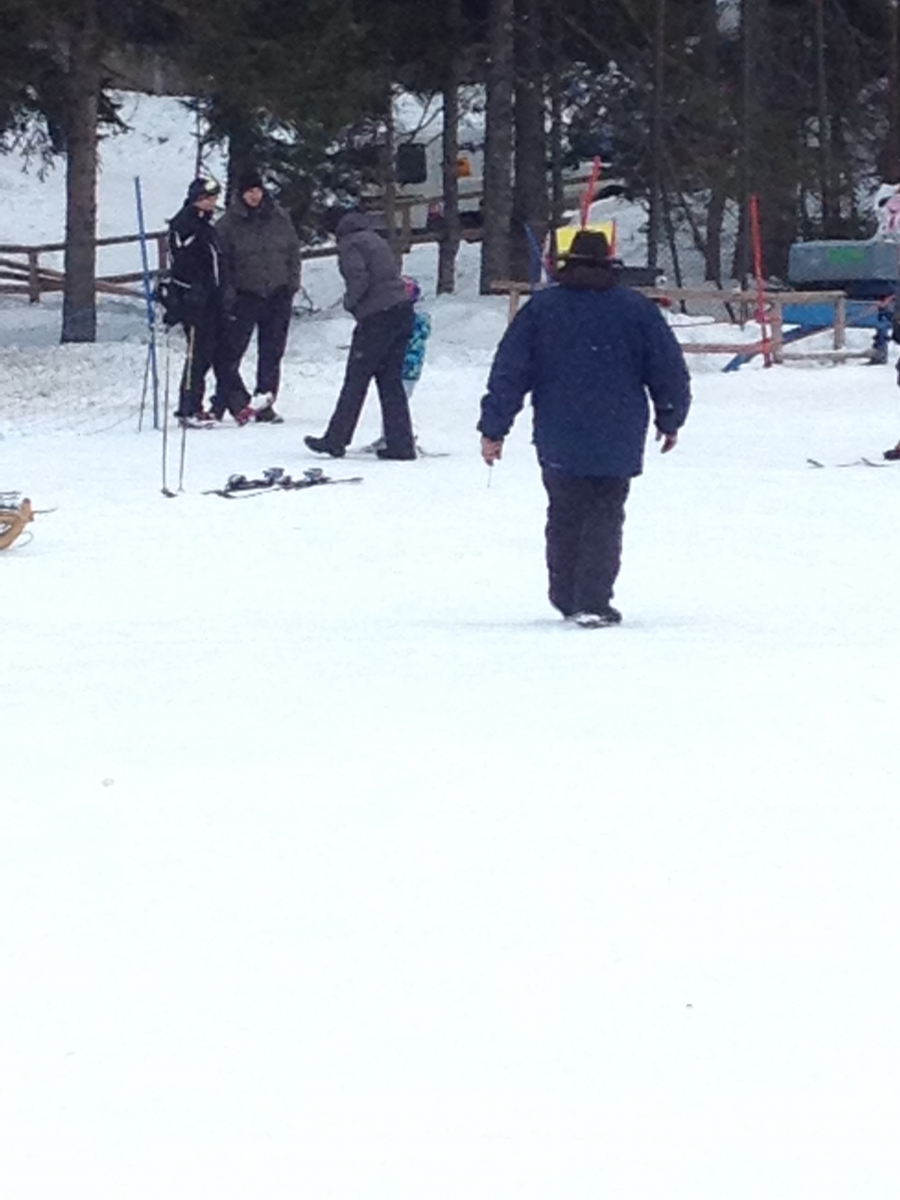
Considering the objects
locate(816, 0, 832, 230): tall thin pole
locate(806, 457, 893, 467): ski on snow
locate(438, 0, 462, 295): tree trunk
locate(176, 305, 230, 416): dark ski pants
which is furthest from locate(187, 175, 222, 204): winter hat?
locate(816, 0, 832, 230): tall thin pole

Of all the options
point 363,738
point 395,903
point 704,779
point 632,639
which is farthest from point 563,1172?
point 632,639

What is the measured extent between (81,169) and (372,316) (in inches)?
398

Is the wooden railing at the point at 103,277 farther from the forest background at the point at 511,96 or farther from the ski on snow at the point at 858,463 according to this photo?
the ski on snow at the point at 858,463

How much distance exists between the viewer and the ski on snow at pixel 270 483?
41.4 ft

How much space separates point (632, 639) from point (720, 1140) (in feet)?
14.7

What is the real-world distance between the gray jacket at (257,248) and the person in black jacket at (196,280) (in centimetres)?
11

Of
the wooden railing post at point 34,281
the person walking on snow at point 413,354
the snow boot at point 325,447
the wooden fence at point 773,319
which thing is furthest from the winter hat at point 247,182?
the wooden railing post at point 34,281

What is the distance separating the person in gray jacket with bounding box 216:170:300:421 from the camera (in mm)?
15914

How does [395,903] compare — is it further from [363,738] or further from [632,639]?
[632,639]

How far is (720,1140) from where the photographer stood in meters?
3.60

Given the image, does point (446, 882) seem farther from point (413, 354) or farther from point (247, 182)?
point (247, 182)

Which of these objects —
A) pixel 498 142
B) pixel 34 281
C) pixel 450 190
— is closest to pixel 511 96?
pixel 498 142

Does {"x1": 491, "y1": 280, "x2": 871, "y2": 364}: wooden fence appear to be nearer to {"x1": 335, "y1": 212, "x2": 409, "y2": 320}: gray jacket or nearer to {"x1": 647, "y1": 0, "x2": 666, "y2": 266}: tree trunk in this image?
{"x1": 335, "y1": 212, "x2": 409, "y2": 320}: gray jacket

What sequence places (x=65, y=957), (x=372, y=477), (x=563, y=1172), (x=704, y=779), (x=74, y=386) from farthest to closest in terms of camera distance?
(x=74, y=386), (x=372, y=477), (x=704, y=779), (x=65, y=957), (x=563, y=1172)
